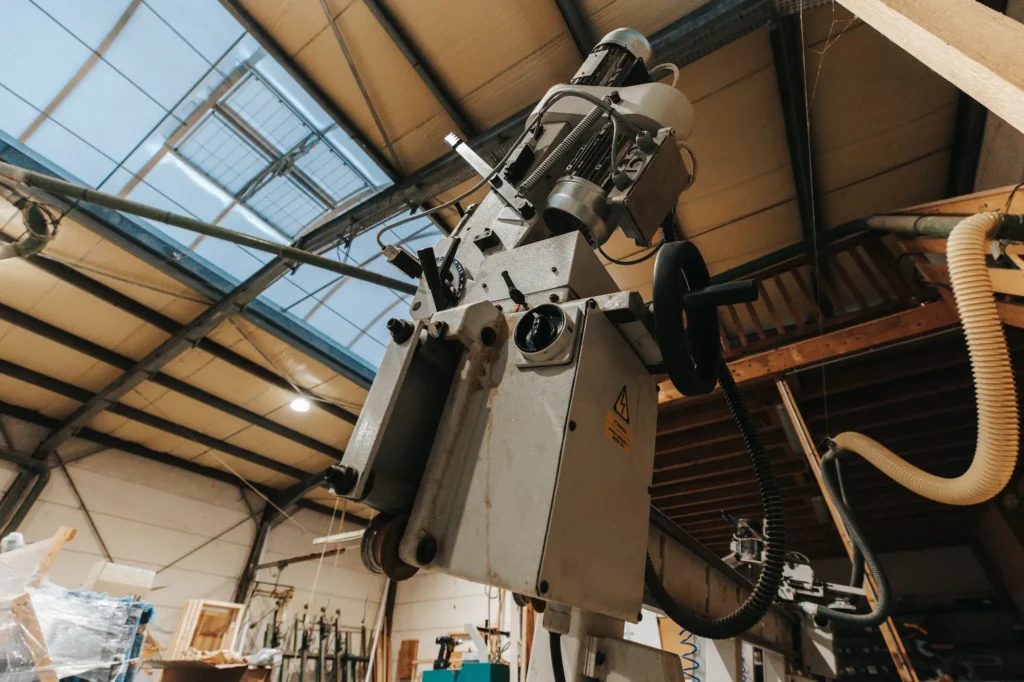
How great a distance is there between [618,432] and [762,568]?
0.39m

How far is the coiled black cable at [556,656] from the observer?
779 millimetres

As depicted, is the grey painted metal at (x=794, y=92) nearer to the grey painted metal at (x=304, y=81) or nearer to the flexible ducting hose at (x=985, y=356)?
the flexible ducting hose at (x=985, y=356)

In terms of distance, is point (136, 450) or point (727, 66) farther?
point (136, 450)

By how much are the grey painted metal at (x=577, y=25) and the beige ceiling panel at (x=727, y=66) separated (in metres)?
0.62

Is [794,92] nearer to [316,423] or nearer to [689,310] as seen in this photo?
[689,310]

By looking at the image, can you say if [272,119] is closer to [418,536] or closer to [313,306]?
[313,306]

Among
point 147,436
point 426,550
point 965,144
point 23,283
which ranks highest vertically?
point 965,144


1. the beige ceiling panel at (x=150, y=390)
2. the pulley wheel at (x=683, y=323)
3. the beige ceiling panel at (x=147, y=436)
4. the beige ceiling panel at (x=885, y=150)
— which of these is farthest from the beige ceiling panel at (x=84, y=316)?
the beige ceiling panel at (x=885, y=150)

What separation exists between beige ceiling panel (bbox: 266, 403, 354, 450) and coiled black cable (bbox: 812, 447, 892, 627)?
577 cm

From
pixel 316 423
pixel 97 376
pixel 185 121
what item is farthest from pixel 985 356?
pixel 97 376

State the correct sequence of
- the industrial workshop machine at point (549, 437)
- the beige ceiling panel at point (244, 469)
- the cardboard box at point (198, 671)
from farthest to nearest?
the beige ceiling panel at point (244, 469)
the cardboard box at point (198, 671)
the industrial workshop machine at point (549, 437)

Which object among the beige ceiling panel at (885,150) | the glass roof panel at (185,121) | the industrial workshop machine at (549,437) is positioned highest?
the beige ceiling panel at (885,150)

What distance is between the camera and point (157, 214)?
319 centimetres

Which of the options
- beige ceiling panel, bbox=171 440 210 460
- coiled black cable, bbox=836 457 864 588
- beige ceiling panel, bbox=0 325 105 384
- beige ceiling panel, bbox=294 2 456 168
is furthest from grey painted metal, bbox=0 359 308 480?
coiled black cable, bbox=836 457 864 588
